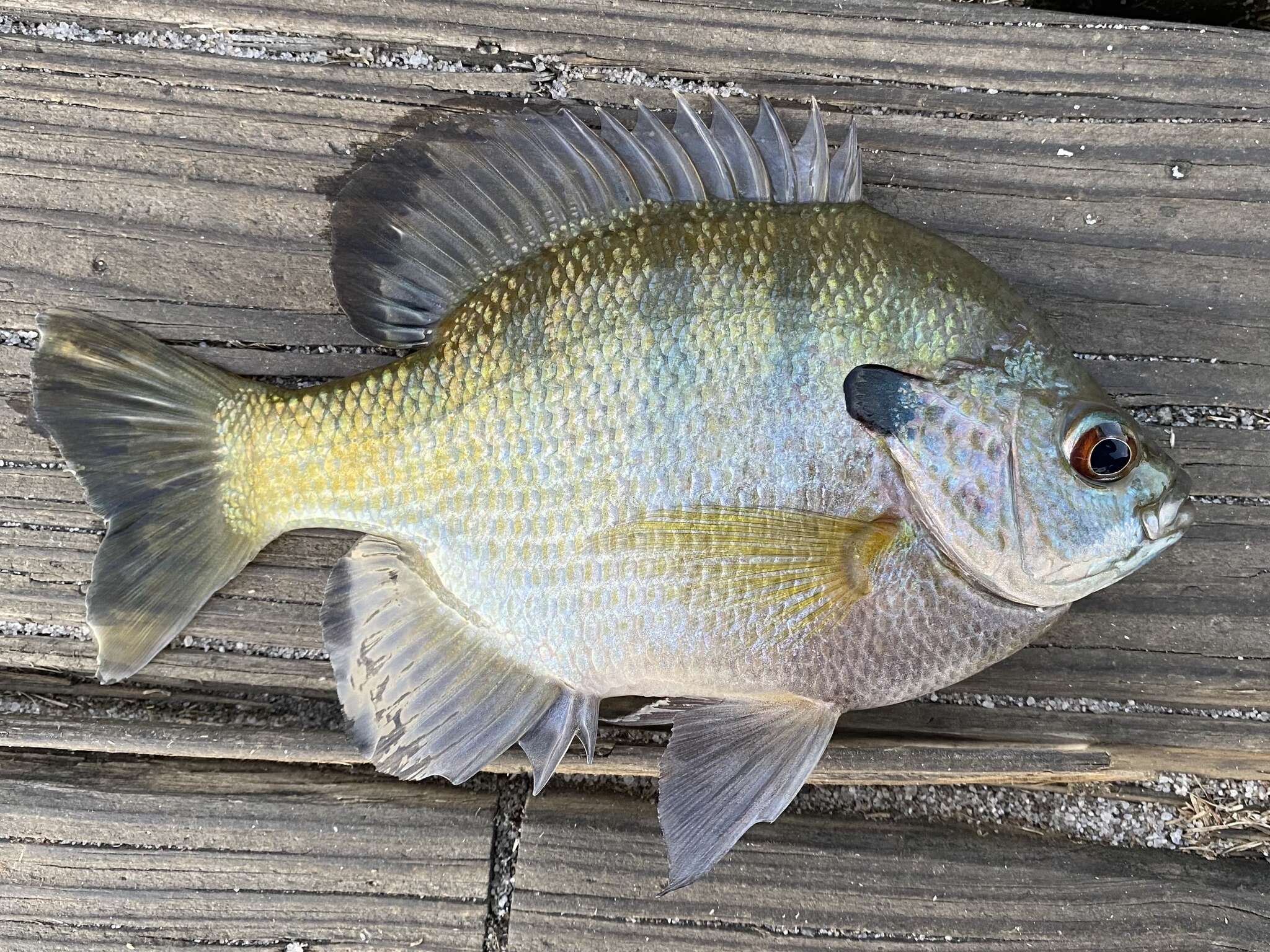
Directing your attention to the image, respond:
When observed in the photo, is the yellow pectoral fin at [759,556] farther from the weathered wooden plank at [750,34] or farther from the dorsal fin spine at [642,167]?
the weathered wooden plank at [750,34]

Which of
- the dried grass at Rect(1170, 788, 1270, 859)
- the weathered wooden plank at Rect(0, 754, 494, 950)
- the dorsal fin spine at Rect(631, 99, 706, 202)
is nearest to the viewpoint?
the dorsal fin spine at Rect(631, 99, 706, 202)

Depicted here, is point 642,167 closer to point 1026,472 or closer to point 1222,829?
point 1026,472

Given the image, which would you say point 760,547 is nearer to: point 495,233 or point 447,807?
point 495,233

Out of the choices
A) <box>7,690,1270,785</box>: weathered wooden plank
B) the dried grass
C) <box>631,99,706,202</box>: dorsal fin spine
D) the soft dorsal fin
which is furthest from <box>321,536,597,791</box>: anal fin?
the dried grass

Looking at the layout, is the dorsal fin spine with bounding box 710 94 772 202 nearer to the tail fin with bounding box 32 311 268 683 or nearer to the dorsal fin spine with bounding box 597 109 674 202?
the dorsal fin spine with bounding box 597 109 674 202

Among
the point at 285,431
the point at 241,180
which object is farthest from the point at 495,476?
the point at 241,180

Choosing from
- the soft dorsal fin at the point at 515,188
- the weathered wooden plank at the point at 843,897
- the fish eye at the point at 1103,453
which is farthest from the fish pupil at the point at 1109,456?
the weathered wooden plank at the point at 843,897

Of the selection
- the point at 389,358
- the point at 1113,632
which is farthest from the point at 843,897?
the point at 389,358
